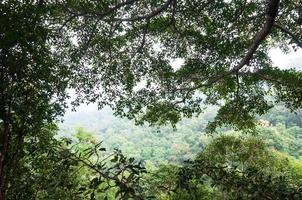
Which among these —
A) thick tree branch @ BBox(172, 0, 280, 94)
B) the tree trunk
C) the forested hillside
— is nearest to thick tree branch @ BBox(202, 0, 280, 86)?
thick tree branch @ BBox(172, 0, 280, 94)

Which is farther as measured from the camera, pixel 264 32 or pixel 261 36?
pixel 261 36

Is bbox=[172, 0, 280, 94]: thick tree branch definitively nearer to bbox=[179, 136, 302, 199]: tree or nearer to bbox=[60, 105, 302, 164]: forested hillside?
bbox=[179, 136, 302, 199]: tree

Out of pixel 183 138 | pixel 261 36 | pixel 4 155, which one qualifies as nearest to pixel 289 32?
pixel 261 36

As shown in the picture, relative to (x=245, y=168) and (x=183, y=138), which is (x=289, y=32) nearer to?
(x=245, y=168)

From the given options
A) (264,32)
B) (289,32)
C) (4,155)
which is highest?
(289,32)

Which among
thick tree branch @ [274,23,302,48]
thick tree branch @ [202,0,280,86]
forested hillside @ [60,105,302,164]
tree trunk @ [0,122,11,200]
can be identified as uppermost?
forested hillside @ [60,105,302,164]

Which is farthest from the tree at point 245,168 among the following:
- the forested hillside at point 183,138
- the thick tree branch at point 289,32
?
the forested hillside at point 183,138

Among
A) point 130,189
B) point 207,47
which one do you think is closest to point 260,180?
point 130,189

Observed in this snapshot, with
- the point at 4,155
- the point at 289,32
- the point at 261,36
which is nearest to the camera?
the point at 4,155

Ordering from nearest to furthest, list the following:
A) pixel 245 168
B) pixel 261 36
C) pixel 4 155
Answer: pixel 4 155, pixel 261 36, pixel 245 168

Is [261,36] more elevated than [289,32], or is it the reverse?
[289,32]

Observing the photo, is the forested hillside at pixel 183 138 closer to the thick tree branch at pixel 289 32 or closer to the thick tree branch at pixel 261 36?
the thick tree branch at pixel 261 36

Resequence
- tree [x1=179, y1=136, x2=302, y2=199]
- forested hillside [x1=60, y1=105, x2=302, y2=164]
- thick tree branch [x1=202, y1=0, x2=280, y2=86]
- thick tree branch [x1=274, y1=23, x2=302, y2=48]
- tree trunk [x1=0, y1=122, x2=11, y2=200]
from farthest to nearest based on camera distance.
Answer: forested hillside [x1=60, y1=105, x2=302, y2=164]
thick tree branch [x1=274, y1=23, x2=302, y2=48]
thick tree branch [x1=202, y1=0, x2=280, y2=86]
tree trunk [x1=0, y1=122, x2=11, y2=200]
tree [x1=179, y1=136, x2=302, y2=199]

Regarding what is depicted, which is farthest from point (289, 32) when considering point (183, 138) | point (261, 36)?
point (183, 138)
